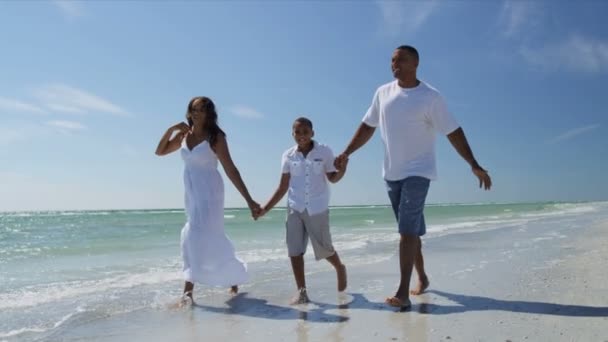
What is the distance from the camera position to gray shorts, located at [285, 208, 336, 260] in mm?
4496

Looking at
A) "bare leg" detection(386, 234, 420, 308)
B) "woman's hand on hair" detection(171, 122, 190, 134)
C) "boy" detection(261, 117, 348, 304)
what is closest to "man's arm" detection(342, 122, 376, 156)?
"boy" detection(261, 117, 348, 304)

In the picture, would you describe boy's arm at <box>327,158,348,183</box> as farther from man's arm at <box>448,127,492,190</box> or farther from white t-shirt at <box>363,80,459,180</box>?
man's arm at <box>448,127,492,190</box>

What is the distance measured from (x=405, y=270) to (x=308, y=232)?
3.47 ft

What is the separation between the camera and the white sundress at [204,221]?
4.57m

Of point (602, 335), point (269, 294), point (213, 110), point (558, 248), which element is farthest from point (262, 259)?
point (602, 335)

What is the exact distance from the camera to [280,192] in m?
4.72

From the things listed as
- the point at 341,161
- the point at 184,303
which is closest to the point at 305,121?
the point at 341,161

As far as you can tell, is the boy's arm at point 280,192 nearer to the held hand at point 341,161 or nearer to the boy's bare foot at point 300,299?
the held hand at point 341,161

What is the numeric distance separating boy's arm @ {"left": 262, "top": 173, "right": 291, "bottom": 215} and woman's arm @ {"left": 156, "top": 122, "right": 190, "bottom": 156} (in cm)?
106

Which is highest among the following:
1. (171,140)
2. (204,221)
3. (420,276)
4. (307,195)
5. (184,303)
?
(171,140)

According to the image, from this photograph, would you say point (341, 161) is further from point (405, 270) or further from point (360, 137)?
point (405, 270)

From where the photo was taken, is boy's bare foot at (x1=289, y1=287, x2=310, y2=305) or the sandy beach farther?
boy's bare foot at (x1=289, y1=287, x2=310, y2=305)

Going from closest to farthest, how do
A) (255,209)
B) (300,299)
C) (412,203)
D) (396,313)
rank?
(396,313) < (412,203) < (300,299) < (255,209)

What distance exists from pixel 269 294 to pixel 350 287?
2.79ft
